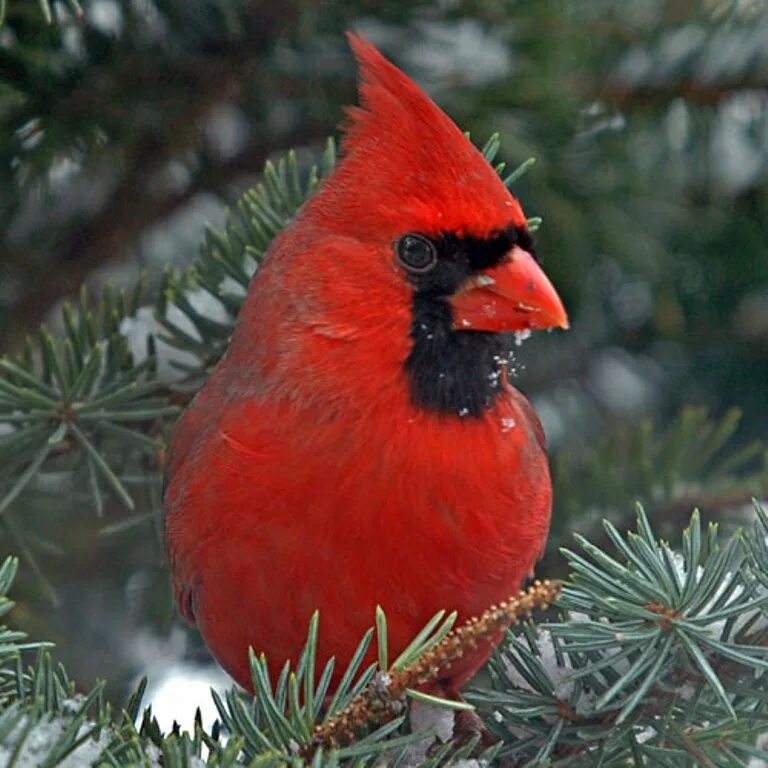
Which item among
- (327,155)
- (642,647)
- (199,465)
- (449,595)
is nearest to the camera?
(642,647)

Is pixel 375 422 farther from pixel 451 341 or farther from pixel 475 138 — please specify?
pixel 475 138

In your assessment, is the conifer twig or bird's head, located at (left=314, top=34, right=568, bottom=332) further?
bird's head, located at (left=314, top=34, right=568, bottom=332)

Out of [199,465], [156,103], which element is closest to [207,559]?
[199,465]

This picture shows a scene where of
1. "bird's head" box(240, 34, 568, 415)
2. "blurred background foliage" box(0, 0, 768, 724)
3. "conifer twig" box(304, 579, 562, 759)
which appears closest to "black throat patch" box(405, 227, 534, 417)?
"bird's head" box(240, 34, 568, 415)

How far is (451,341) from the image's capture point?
1.81 m

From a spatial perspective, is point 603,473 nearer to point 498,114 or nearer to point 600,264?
point 600,264

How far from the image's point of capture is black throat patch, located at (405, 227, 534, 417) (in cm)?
178

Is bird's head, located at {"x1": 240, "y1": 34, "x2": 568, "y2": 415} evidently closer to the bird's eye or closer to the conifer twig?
the bird's eye

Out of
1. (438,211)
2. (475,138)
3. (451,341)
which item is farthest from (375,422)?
(475,138)

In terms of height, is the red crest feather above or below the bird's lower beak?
above

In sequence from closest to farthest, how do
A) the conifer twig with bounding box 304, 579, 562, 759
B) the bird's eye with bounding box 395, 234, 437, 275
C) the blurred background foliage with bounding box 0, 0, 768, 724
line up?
the conifer twig with bounding box 304, 579, 562, 759
the bird's eye with bounding box 395, 234, 437, 275
the blurred background foliage with bounding box 0, 0, 768, 724

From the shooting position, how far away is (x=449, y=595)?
1.70 metres

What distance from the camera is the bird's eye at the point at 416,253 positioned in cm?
178

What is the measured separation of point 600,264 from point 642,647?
43.5 inches
